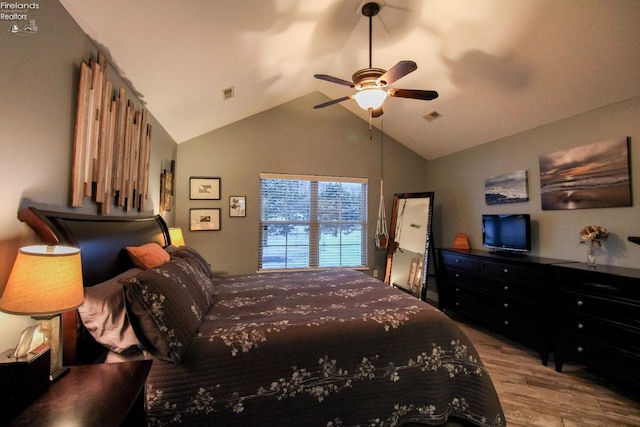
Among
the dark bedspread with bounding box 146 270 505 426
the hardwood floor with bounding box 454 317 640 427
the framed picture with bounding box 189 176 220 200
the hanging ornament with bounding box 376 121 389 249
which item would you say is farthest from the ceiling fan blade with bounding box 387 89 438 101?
the framed picture with bounding box 189 176 220 200

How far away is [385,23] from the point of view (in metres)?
2.72

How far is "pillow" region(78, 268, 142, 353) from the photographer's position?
128 cm

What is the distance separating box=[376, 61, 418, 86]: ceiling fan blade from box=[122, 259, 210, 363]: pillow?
6.33 ft

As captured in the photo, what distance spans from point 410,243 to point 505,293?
148 cm

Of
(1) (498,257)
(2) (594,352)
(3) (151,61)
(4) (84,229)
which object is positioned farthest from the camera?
(1) (498,257)

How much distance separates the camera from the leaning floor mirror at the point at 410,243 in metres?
4.09

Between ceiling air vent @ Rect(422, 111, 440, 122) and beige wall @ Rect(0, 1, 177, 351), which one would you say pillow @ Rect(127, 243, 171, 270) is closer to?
beige wall @ Rect(0, 1, 177, 351)

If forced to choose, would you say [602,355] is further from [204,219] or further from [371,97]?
[204,219]

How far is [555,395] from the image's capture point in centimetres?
220

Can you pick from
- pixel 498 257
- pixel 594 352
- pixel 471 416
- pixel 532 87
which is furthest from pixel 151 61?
pixel 594 352

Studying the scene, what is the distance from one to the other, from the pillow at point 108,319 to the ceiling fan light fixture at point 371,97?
2075 millimetres

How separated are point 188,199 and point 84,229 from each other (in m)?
2.58

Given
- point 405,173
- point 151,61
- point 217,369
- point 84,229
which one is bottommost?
point 217,369

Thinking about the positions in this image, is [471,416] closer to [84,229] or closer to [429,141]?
[84,229]
